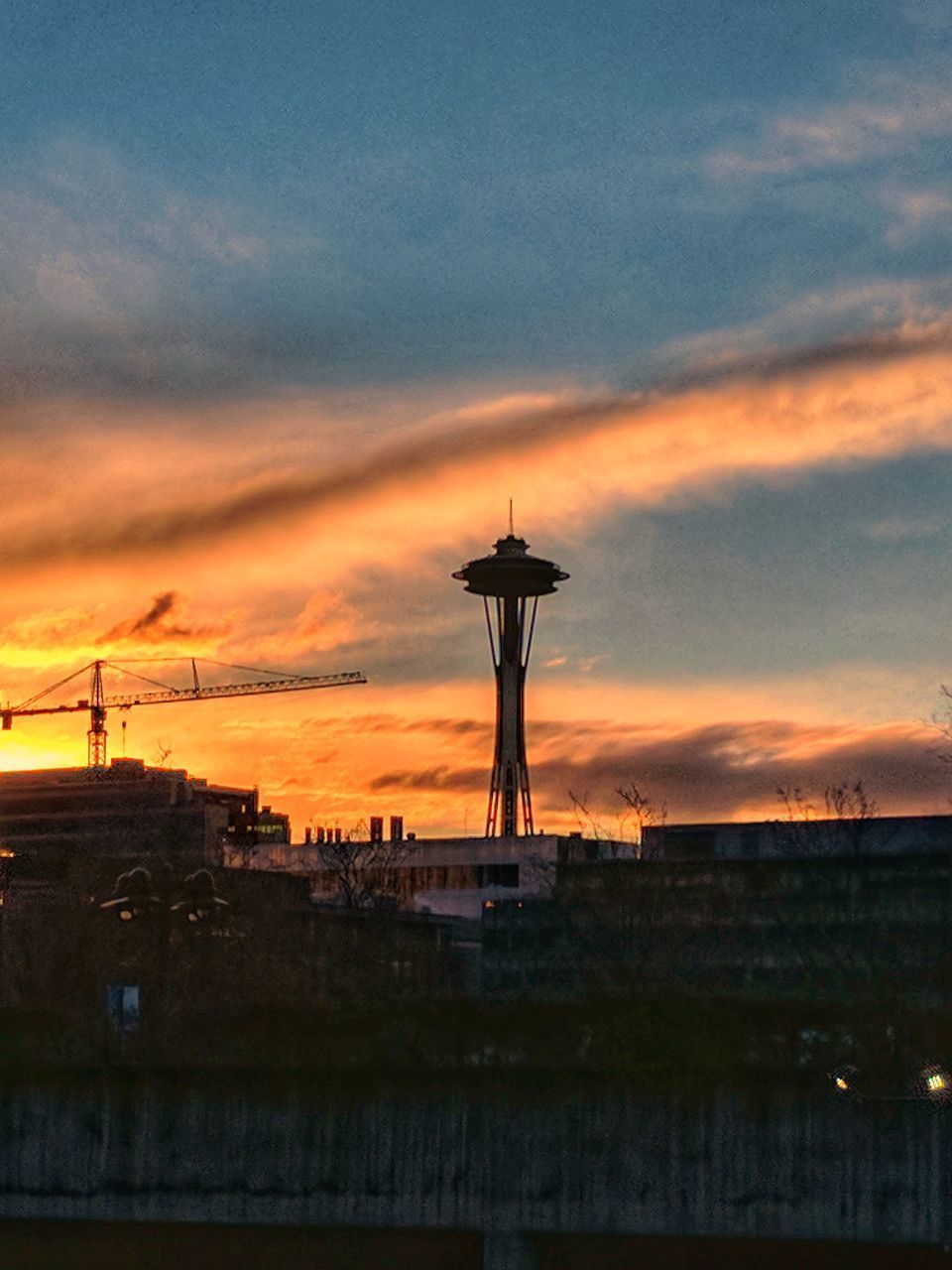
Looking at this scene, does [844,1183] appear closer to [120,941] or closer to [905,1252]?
[905,1252]

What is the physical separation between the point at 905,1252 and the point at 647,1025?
29.1 feet

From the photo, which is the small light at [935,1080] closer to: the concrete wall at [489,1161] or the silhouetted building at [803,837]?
the concrete wall at [489,1161]

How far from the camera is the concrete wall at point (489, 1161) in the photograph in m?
47.7

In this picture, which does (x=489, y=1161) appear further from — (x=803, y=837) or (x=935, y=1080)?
(x=803, y=837)

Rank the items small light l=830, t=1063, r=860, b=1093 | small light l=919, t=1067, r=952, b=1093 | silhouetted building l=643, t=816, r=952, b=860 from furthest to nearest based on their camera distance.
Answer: silhouetted building l=643, t=816, r=952, b=860
small light l=919, t=1067, r=952, b=1093
small light l=830, t=1063, r=860, b=1093

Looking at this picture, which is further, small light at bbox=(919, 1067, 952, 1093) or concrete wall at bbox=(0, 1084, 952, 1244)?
small light at bbox=(919, 1067, 952, 1093)

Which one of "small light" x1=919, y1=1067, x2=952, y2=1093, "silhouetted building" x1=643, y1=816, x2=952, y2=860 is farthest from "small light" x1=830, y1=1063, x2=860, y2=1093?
"silhouetted building" x1=643, y1=816, x2=952, y2=860

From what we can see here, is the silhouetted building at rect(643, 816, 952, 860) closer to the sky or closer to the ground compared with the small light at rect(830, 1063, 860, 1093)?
closer to the sky

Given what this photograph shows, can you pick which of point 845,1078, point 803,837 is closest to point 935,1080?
point 845,1078

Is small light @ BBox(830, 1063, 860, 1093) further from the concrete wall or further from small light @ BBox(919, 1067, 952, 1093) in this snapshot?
small light @ BBox(919, 1067, 952, 1093)

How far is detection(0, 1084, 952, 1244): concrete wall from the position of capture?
47.7 meters

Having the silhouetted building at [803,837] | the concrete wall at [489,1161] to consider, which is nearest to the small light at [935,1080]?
the concrete wall at [489,1161]

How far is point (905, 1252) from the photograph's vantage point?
4956cm

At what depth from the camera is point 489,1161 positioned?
4919cm
